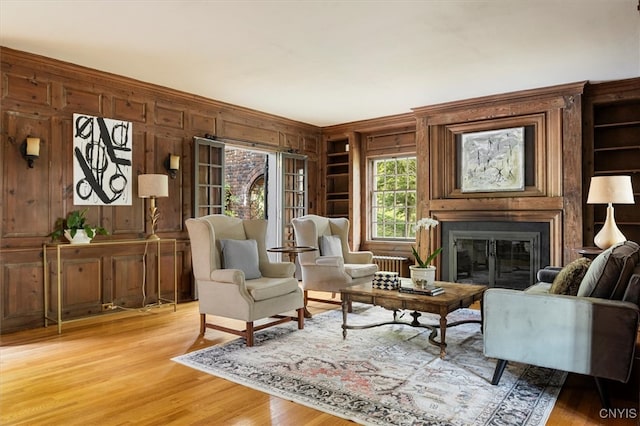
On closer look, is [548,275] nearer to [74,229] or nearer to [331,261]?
[331,261]

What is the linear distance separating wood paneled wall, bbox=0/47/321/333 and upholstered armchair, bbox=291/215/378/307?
162 centimetres

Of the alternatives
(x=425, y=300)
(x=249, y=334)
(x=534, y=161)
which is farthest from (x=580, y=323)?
(x=534, y=161)

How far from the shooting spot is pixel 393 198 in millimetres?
7316

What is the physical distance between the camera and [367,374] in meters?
2.99

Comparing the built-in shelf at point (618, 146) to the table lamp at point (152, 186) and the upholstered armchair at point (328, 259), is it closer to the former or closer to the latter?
the upholstered armchair at point (328, 259)

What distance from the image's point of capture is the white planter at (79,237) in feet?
14.3

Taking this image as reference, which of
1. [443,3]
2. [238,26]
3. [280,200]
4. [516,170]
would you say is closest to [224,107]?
[280,200]

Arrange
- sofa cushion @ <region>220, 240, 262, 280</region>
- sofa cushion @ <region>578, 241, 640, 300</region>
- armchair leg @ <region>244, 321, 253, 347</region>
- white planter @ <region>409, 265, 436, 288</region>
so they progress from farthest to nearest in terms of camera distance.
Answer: sofa cushion @ <region>220, 240, 262, 280</region>, white planter @ <region>409, 265, 436, 288</region>, armchair leg @ <region>244, 321, 253, 347</region>, sofa cushion @ <region>578, 241, 640, 300</region>

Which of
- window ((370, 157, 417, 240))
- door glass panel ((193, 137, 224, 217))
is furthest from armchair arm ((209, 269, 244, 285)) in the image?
window ((370, 157, 417, 240))

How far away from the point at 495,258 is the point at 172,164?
4370 millimetres

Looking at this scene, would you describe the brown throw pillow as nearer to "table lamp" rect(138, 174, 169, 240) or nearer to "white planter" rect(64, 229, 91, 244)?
"table lamp" rect(138, 174, 169, 240)

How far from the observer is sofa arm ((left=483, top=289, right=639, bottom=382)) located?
236cm

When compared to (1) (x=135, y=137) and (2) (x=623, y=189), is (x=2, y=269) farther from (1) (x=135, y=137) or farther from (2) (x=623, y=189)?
(2) (x=623, y=189)

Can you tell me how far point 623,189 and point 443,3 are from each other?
2.83 m
